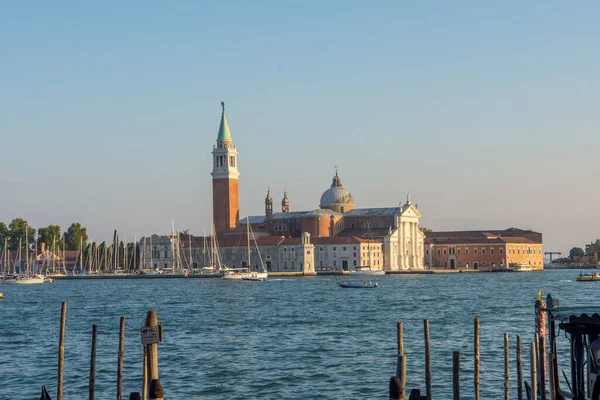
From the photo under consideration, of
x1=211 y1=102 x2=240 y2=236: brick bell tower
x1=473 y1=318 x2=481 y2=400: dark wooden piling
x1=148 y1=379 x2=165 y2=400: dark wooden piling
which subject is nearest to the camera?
x1=148 y1=379 x2=165 y2=400: dark wooden piling

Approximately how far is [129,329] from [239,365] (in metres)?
9.93

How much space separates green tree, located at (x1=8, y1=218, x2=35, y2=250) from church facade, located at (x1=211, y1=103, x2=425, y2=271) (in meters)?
24.8

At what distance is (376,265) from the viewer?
103m

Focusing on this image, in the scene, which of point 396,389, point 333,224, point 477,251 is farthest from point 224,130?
point 396,389

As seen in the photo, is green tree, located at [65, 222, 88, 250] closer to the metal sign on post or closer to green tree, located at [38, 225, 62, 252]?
green tree, located at [38, 225, 62, 252]

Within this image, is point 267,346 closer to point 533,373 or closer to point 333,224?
point 533,373

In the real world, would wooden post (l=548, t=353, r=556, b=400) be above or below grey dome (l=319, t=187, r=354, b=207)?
below

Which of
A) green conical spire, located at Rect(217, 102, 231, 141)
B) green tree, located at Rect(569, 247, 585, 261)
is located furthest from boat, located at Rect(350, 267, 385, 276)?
green tree, located at Rect(569, 247, 585, 261)

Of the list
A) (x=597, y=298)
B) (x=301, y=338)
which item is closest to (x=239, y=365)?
(x=301, y=338)

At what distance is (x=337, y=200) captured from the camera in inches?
4407

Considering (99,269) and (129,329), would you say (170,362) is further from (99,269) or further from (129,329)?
(99,269)

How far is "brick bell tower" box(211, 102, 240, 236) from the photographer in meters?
102

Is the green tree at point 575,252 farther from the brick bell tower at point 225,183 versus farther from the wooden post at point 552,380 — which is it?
the wooden post at point 552,380

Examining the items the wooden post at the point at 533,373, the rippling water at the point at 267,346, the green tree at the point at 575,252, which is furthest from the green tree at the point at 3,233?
the wooden post at the point at 533,373
